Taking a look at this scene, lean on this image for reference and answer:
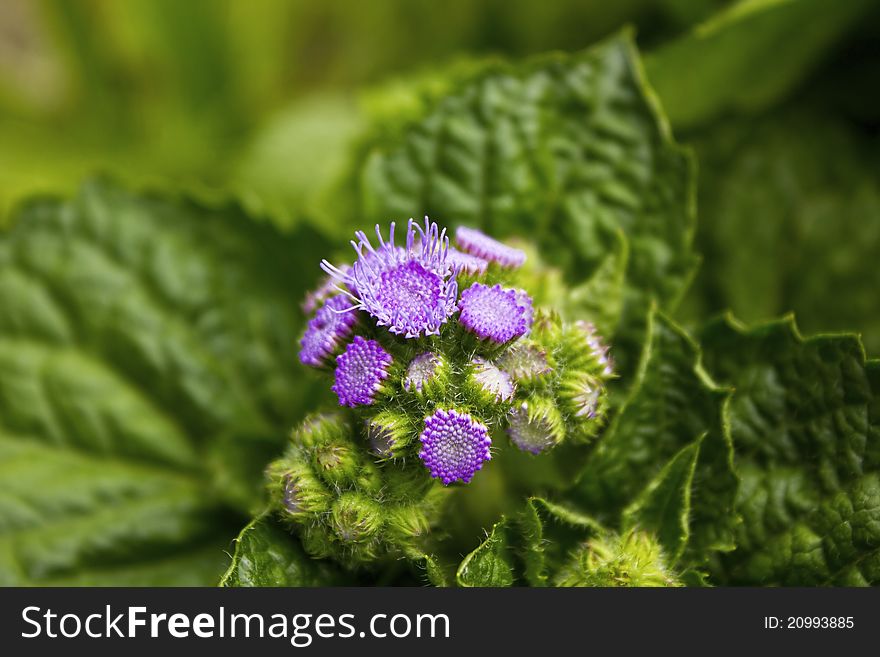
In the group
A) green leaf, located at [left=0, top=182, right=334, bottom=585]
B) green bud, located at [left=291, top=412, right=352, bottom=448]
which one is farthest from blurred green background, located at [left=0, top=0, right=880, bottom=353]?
green bud, located at [left=291, top=412, right=352, bottom=448]

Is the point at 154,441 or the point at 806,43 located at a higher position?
the point at 806,43

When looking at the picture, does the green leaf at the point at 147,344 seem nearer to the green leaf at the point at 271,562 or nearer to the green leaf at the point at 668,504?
the green leaf at the point at 271,562

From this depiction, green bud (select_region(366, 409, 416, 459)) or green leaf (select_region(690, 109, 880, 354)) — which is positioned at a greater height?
green leaf (select_region(690, 109, 880, 354))

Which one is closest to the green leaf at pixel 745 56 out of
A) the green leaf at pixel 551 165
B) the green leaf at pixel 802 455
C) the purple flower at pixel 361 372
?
the green leaf at pixel 551 165

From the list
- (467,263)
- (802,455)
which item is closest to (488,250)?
(467,263)

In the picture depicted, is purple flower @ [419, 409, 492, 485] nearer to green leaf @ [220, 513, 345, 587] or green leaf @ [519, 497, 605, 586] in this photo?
green leaf @ [519, 497, 605, 586]

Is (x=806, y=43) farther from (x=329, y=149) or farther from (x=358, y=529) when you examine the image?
(x=358, y=529)

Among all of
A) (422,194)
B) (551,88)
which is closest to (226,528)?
(422,194)
